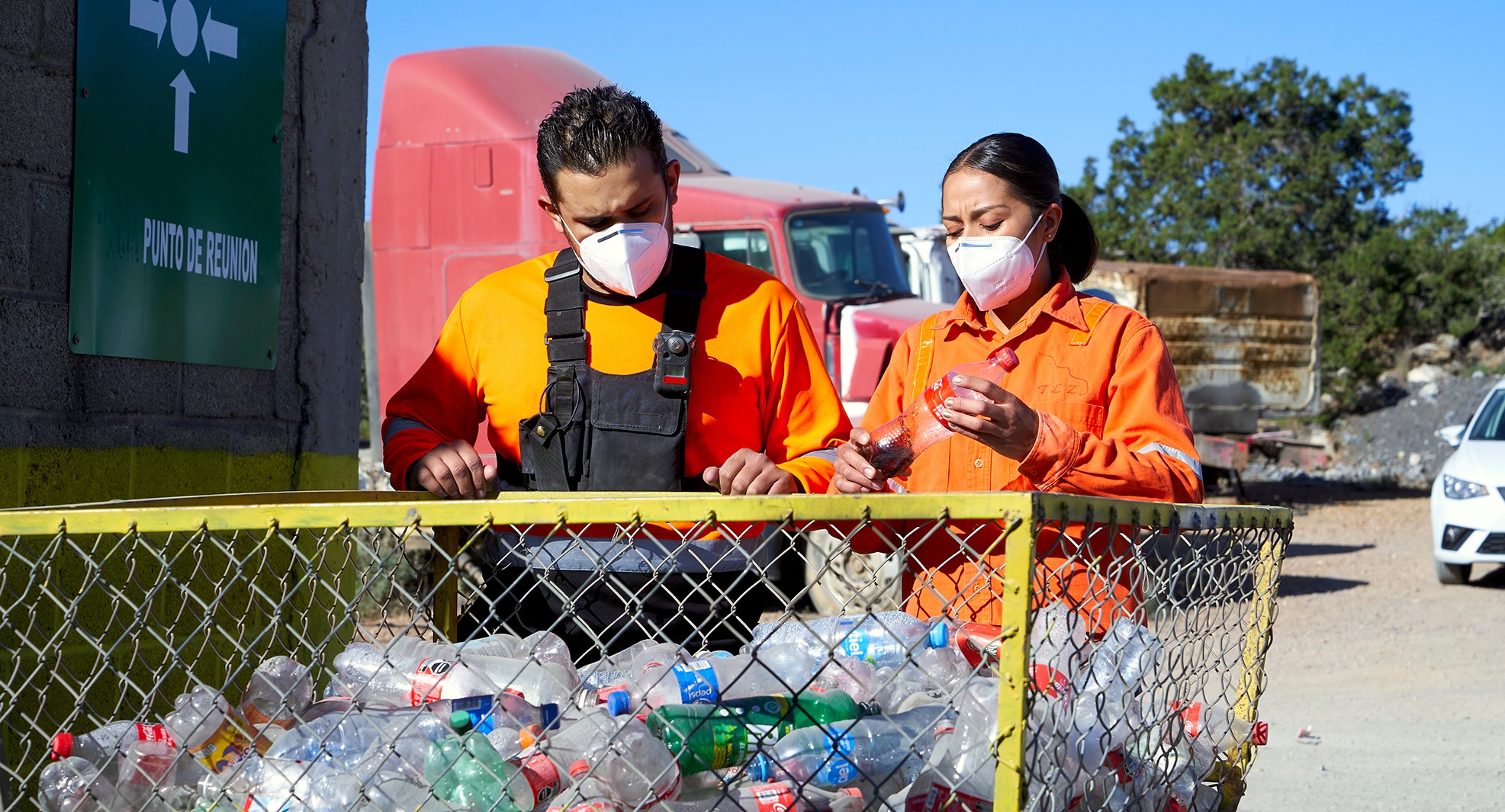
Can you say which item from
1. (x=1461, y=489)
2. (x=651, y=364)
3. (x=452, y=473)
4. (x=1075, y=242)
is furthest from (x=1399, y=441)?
(x=452, y=473)

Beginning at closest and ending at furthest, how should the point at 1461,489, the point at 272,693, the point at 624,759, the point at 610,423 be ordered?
1. the point at 624,759
2. the point at 272,693
3. the point at 610,423
4. the point at 1461,489

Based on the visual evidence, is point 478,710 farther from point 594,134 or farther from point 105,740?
point 594,134

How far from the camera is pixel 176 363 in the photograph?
3.55 metres

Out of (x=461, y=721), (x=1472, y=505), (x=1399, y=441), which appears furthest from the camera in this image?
(x=1399, y=441)

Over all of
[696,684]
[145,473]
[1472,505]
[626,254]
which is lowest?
[1472,505]

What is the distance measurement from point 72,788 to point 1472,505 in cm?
1061

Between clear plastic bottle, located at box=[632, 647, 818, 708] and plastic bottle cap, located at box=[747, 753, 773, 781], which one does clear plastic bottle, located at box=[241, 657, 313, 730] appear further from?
plastic bottle cap, located at box=[747, 753, 773, 781]

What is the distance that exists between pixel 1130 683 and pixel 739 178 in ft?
28.5

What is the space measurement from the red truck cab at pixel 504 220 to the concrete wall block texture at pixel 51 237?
605cm

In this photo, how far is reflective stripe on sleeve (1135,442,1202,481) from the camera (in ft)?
8.07

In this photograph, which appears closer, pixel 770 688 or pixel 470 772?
pixel 470 772

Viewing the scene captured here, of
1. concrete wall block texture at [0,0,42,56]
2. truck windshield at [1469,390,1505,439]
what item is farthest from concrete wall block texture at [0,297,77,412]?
truck windshield at [1469,390,1505,439]

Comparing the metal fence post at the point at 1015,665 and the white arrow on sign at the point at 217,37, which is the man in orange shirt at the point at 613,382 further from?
the white arrow on sign at the point at 217,37

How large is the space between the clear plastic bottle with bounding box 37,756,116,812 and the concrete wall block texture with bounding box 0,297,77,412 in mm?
1201
